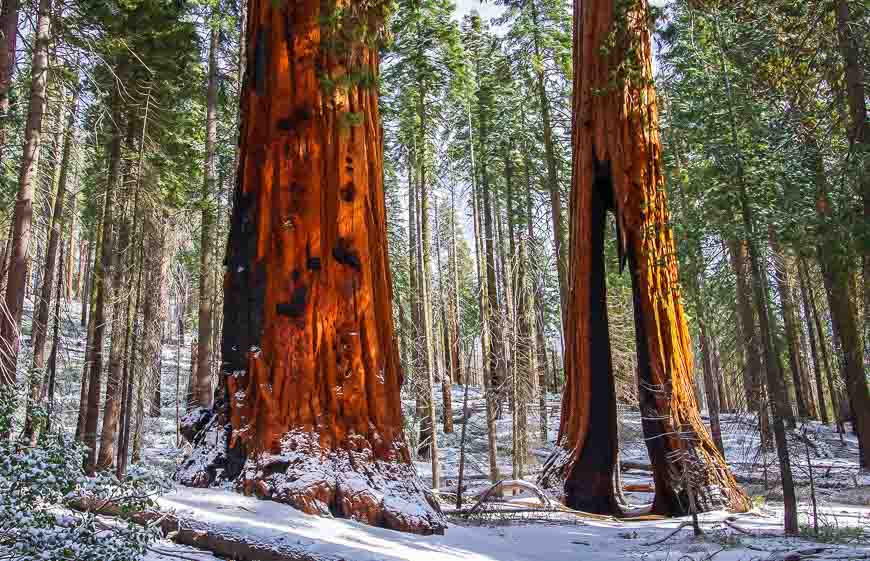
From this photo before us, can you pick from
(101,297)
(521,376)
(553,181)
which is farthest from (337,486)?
(101,297)

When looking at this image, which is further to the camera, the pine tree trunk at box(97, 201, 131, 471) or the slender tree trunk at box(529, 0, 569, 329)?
the slender tree trunk at box(529, 0, 569, 329)

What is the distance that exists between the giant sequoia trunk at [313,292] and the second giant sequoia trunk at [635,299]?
371 centimetres

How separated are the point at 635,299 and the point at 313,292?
5.28 meters

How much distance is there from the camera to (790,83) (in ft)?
36.3

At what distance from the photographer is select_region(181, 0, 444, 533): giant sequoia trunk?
4199 mm

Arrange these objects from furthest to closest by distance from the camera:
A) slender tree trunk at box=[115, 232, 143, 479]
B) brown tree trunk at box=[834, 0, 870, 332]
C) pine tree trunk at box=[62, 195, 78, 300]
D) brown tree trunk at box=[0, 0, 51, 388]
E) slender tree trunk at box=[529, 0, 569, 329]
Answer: slender tree trunk at box=[529, 0, 569, 329]
pine tree trunk at box=[62, 195, 78, 300]
slender tree trunk at box=[115, 232, 143, 479]
brown tree trunk at box=[834, 0, 870, 332]
brown tree trunk at box=[0, 0, 51, 388]

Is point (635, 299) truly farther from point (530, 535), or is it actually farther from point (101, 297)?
point (101, 297)

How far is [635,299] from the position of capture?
8289 millimetres

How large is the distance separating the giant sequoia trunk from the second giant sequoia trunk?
12.2 feet

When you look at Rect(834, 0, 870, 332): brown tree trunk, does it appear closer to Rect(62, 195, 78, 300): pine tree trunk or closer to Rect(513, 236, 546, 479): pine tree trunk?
Rect(513, 236, 546, 479): pine tree trunk

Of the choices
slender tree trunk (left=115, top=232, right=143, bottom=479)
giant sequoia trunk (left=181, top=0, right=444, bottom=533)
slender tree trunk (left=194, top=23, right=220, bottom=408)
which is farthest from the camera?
slender tree trunk (left=194, top=23, right=220, bottom=408)

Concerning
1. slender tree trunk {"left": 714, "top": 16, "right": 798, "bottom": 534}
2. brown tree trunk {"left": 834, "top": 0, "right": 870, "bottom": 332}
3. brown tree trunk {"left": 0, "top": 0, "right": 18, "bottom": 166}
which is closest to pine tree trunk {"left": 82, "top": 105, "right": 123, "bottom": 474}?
brown tree trunk {"left": 0, "top": 0, "right": 18, "bottom": 166}

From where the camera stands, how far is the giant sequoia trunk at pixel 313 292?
420cm

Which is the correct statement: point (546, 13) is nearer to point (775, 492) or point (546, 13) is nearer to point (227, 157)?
point (227, 157)
